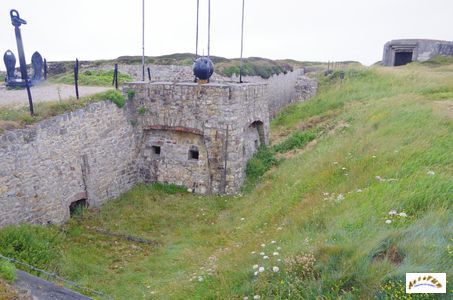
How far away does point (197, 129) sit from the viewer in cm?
1132

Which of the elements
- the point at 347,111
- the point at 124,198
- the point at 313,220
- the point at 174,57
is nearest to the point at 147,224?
the point at 124,198

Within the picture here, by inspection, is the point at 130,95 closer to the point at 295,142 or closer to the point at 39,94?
the point at 39,94

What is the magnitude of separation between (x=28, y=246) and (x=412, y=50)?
29.6 m

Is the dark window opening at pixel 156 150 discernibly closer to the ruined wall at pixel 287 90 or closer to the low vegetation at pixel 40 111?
the low vegetation at pixel 40 111

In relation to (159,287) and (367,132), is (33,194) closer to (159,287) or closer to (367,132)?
(159,287)

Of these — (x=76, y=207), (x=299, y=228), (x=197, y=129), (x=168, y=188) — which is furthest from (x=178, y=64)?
(x=299, y=228)

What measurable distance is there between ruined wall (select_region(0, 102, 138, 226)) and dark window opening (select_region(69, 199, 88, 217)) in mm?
234

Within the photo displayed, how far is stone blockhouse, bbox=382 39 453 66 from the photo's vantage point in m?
27.5

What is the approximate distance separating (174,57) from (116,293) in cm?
2245

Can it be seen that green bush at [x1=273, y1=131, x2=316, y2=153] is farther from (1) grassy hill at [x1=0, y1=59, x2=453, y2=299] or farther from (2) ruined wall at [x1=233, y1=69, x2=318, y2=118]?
(2) ruined wall at [x1=233, y1=69, x2=318, y2=118]

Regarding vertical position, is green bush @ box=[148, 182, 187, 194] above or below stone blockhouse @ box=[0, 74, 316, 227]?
below

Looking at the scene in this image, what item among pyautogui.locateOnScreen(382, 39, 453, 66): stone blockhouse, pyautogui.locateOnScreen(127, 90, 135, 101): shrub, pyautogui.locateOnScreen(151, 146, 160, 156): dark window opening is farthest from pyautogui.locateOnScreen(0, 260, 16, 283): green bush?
pyautogui.locateOnScreen(382, 39, 453, 66): stone blockhouse

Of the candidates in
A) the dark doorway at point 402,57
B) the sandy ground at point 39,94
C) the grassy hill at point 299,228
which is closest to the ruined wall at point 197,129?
the grassy hill at point 299,228

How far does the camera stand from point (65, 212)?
9203mm
